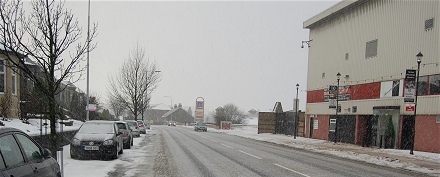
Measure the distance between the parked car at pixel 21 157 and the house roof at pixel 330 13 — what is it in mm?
27228

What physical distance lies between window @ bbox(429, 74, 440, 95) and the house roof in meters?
9.53

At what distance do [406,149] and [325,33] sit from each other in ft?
48.8

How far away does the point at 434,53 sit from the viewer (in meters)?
20.3

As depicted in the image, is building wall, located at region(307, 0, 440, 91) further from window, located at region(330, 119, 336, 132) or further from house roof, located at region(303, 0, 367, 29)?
window, located at region(330, 119, 336, 132)

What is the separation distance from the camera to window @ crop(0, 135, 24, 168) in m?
4.19

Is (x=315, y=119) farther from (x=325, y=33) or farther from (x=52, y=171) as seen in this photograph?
(x=52, y=171)

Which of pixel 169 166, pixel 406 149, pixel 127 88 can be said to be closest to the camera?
pixel 169 166

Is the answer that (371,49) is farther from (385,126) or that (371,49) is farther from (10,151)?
(10,151)

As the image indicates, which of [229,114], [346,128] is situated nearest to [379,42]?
[346,128]

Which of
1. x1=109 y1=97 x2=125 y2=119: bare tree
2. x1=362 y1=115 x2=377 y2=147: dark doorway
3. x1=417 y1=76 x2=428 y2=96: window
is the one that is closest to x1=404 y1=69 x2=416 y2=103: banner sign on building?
x1=417 y1=76 x2=428 y2=96: window

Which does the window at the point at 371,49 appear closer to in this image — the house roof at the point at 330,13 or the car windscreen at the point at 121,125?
the house roof at the point at 330,13

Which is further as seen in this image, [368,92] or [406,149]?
[368,92]

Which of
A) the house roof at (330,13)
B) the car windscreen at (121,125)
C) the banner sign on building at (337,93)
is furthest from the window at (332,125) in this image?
the car windscreen at (121,125)

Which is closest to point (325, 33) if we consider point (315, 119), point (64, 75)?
point (315, 119)
